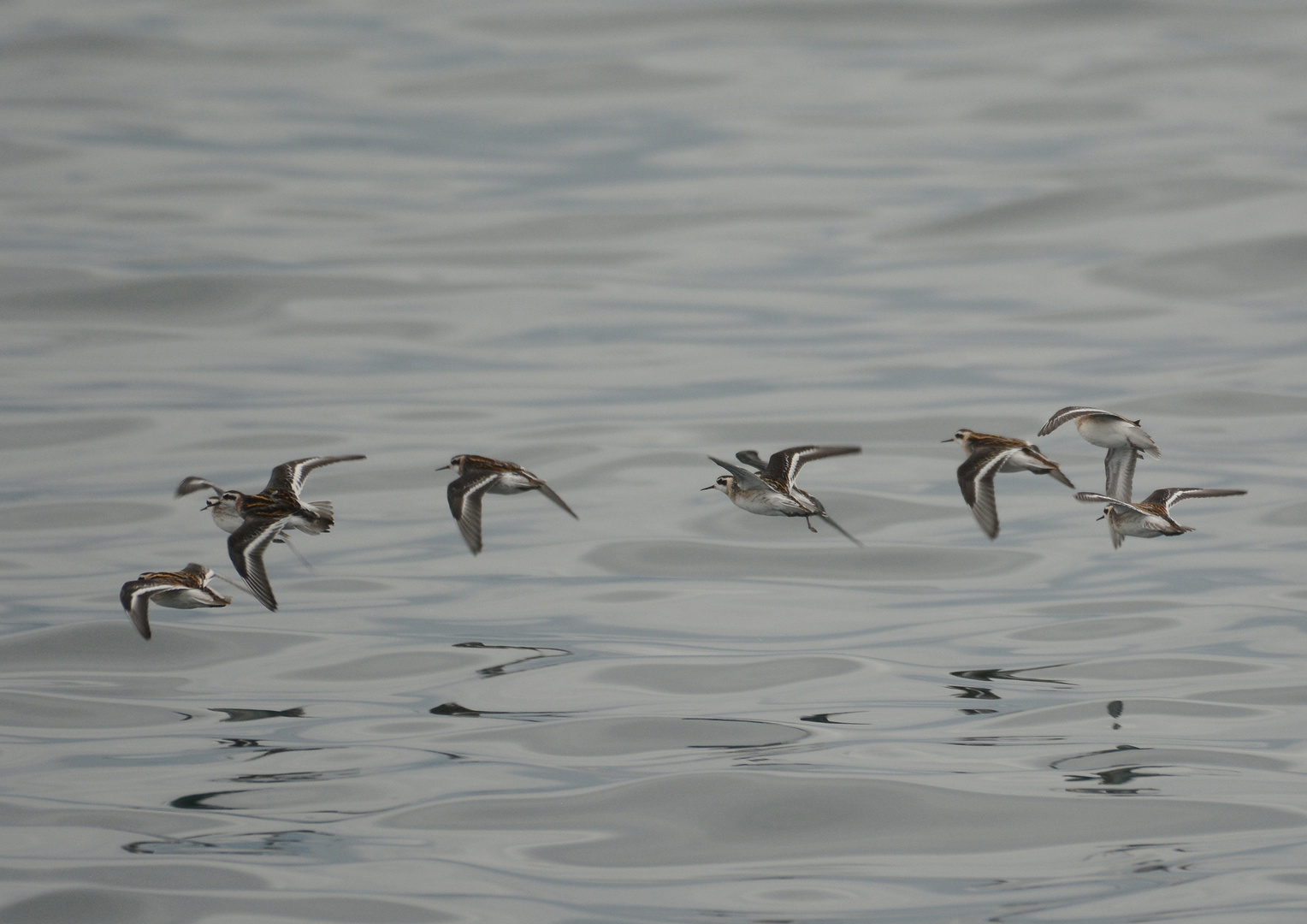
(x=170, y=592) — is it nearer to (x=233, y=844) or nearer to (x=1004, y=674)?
(x=233, y=844)

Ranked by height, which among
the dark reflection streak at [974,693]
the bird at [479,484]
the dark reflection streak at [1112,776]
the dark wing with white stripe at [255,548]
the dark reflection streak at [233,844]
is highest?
the bird at [479,484]

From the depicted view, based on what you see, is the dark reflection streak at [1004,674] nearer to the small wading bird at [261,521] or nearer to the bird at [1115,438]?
the bird at [1115,438]

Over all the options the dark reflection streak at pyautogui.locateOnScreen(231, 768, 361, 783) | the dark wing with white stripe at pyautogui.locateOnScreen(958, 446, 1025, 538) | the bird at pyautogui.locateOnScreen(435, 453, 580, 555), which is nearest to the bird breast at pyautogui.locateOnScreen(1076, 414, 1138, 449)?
the dark wing with white stripe at pyautogui.locateOnScreen(958, 446, 1025, 538)

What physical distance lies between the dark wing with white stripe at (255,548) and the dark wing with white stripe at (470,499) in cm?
126

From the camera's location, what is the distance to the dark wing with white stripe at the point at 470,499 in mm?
11031

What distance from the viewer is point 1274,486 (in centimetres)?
2042

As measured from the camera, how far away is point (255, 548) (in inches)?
452

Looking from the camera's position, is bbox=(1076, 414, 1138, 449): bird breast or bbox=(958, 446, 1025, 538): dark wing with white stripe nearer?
bbox=(958, 446, 1025, 538): dark wing with white stripe

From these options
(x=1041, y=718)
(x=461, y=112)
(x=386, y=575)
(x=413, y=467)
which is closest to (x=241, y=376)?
(x=413, y=467)

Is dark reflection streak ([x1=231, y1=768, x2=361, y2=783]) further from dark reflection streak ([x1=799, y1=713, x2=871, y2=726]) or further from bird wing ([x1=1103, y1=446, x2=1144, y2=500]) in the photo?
bird wing ([x1=1103, y1=446, x2=1144, y2=500])

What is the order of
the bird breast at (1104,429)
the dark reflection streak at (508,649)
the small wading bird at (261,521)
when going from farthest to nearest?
1. the dark reflection streak at (508,649)
2. the bird breast at (1104,429)
3. the small wading bird at (261,521)

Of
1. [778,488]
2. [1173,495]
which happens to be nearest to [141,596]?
[778,488]

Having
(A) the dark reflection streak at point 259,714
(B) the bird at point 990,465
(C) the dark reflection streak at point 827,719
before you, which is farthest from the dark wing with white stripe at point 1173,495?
(A) the dark reflection streak at point 259,714

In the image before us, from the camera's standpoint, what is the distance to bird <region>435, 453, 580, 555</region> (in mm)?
11328
